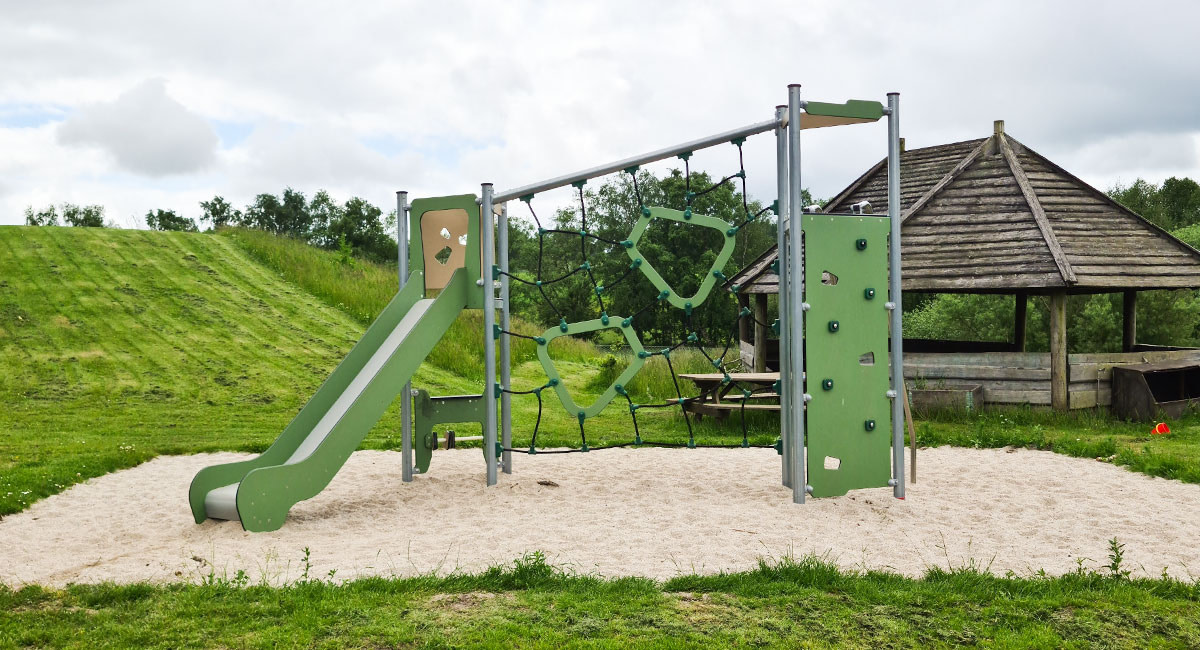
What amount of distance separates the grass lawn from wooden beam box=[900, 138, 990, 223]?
117 inches

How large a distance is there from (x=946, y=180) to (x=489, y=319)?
320 inches

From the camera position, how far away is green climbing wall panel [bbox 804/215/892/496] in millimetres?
6145

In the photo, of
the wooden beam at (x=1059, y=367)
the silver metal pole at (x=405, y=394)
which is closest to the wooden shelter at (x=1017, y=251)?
the wooden beam at (x=1059, y=367)

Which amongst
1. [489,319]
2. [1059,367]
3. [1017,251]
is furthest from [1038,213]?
[489,319]

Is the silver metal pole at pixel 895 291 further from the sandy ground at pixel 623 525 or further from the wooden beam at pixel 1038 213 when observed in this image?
the wooden beam at pixel 1038 213

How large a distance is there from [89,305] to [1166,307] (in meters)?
20.1

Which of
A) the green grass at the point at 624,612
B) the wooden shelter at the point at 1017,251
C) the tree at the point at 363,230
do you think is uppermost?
the tree at the point at 363,230

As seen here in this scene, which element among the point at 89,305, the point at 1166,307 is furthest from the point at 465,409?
the point at 1166,307

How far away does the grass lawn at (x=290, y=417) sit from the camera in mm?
3807

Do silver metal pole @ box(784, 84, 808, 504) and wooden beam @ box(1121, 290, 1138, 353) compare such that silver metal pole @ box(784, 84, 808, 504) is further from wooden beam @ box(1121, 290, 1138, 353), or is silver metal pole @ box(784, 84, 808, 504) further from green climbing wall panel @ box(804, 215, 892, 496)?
wooden beam @ box(1121, 290, 1138, 353)

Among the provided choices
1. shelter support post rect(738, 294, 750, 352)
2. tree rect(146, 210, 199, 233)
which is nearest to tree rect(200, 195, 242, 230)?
tree rect(146, 210, 199, 233)

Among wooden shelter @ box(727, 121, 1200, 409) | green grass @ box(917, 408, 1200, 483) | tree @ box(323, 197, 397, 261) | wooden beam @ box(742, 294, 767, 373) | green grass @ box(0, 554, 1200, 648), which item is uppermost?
tree @ box(323, 197, 397, 261)

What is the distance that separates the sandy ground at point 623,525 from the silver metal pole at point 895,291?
28 cm

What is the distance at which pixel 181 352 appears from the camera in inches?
631
